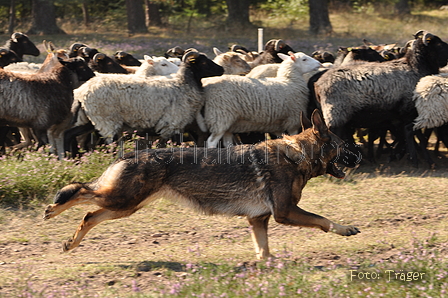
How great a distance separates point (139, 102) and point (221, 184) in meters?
4.46

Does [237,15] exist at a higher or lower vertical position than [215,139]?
higher

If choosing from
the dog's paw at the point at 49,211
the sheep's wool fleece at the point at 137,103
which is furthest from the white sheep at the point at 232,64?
the dog's paw at the point at 49,211

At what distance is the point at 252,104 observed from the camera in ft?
33.2

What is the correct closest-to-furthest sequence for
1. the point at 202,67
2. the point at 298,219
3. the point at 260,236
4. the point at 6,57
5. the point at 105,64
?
1. the point at 298,219
2. the point at 260,236
3. the point at 202,67
4. the point at 105,64
5. the point at 6,57

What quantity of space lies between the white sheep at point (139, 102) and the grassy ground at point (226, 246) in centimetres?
98

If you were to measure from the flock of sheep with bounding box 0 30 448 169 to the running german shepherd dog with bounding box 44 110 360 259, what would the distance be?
12.6 ft

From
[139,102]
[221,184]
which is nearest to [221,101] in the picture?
[139,102]

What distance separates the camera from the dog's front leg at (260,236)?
18.0 ft

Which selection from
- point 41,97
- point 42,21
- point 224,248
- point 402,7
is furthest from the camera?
point 402,7

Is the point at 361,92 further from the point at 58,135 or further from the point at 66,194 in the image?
the point at 66,194

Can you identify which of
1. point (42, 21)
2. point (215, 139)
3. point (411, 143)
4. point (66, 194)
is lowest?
point (411, 143)

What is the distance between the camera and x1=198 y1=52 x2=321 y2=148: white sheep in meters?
9.99

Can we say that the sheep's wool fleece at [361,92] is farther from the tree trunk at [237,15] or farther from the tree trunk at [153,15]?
the tree trunk at [153,15]

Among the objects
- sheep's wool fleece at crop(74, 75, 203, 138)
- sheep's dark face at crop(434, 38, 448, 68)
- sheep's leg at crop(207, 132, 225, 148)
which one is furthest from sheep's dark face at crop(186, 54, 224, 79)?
sheep's dark face at crop(434, 38, 448, 68)
